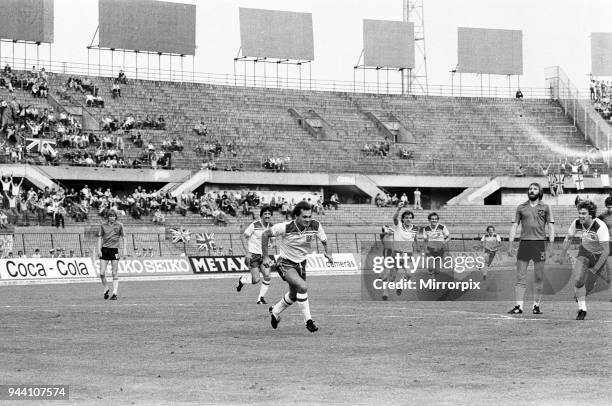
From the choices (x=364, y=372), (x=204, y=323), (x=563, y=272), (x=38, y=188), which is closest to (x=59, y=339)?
(x=204, y=323)

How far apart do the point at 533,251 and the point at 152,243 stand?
29.8 metres

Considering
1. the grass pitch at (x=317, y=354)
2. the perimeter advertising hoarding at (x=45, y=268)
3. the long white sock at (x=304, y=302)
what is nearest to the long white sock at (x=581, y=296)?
the grass pitch at (x=317, y=354)

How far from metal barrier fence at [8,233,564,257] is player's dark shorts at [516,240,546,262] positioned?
1737 cm

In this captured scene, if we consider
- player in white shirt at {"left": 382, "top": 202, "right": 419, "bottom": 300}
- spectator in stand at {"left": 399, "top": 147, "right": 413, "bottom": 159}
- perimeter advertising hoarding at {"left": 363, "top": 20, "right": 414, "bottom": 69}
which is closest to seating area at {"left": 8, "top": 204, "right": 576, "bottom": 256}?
player in white shirt at {"left": 382, "top": 202, "right": 419, "bottom": 300}

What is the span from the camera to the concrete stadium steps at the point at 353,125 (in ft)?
230

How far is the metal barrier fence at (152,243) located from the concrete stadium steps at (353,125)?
561 inches

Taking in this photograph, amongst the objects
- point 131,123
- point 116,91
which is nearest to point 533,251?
point 131,123

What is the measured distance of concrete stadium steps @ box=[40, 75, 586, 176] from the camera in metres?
70.0

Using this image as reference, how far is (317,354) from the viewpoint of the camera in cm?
1422

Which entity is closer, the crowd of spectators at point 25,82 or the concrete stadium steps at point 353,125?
the crowd of spectators at point 25,82

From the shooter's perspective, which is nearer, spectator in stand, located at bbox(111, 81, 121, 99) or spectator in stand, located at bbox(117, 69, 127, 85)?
spectator in stand, located at bbox(111, 81, 121, 99)

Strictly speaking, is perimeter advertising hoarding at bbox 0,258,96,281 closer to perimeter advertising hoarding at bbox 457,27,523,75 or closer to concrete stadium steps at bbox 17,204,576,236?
concrete stadium steps at bbox 17,204,576,236

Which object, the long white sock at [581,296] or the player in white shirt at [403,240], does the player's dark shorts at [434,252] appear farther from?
the long white sock at [581,296]

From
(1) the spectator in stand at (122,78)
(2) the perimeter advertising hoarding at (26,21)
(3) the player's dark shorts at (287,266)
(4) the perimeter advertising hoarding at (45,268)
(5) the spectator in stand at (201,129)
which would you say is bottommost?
(4) the perimeter advertising hoarding at (45,268)
